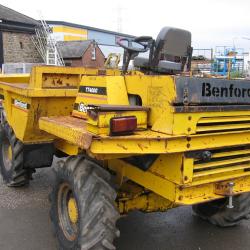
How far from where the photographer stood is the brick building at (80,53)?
88.2 ft

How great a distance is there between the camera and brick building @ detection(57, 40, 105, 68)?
26875 millimetres

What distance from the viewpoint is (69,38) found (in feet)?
122

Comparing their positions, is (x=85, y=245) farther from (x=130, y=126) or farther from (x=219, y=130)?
(x=219, y=130)

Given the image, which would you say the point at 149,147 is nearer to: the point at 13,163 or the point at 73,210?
the point at 73,210

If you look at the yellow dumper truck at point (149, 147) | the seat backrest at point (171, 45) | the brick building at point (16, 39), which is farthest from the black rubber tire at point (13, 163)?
the brick building at point (16, 39)

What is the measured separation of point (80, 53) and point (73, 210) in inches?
949

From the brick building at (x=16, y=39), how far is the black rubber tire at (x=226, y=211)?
20.4 metres

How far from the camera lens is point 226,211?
436 centimetres

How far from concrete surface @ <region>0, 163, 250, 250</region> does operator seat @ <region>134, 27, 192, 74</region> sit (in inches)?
66.4

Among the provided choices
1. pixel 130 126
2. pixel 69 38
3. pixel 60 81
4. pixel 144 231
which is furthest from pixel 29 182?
pixel 69 38

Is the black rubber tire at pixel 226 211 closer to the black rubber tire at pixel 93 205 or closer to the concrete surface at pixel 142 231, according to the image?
the concrete surface at pixel 142 231

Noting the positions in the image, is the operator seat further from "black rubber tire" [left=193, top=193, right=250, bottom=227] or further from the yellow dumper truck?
"black rubber tire" [left=193, top=193, right=250, bottom=227]

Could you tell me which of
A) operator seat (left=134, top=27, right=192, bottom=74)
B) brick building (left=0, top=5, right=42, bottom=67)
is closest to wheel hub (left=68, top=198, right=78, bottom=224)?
operator seat (left=134, top=27, right=192, bottom=74)

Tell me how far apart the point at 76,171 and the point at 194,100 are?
1118mm
